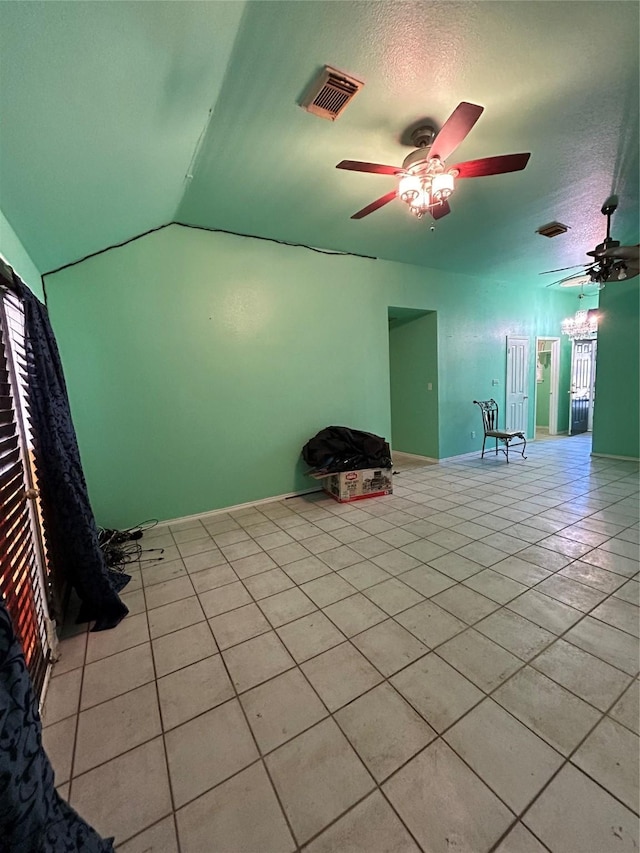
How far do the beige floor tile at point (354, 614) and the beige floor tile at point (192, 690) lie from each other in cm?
64

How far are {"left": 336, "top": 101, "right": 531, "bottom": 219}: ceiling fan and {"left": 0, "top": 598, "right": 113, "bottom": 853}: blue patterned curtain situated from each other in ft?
8.02

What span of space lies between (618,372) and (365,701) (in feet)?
19.7

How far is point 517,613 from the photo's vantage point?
6.19 ft

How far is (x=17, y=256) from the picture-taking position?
1.95 metres

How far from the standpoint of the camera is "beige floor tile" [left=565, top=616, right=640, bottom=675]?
61.0 inches

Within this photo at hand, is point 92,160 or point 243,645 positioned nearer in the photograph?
point 92,160

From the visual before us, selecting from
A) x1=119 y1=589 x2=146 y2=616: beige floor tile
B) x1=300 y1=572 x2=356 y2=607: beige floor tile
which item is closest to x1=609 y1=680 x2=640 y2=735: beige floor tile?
x1=300 y1=572 x2=356 y2=607: beige floor tile

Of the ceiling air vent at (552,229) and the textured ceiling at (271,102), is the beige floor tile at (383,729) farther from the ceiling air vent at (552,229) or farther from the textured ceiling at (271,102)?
the ceiling air vent at (552,229)

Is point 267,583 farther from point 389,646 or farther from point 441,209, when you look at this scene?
point 441,209

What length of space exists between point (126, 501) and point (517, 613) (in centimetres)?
325

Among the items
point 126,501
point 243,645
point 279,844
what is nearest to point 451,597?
point 243,645

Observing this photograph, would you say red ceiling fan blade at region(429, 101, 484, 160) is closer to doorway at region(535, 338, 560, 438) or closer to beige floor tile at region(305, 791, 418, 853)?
beige floor tile at region(305, 791, 418, 853)

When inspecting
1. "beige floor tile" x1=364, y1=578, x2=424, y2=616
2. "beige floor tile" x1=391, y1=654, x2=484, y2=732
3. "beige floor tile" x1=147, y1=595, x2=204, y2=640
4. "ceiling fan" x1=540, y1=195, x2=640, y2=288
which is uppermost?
"ceiling fan" x1=540, y1=195, x2=640, y2=288

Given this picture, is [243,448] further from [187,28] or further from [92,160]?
[187,28]
